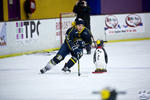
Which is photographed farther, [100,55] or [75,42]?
[75,42]

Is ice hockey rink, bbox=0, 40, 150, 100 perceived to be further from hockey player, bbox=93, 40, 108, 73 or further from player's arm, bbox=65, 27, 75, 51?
player's arm, bbox=65, 27, 75, 51

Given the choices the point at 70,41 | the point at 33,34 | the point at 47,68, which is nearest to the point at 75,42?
the point at 70,41

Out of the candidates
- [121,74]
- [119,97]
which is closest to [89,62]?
[121,74]

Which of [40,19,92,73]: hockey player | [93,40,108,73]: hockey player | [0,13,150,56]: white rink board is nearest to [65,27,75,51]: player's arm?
[40,19,92,73]: hockey player

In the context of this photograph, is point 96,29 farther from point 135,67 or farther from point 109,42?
point 135,67

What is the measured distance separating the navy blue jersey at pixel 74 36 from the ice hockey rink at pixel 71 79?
26.2 inches

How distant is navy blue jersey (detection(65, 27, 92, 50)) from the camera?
9031mm

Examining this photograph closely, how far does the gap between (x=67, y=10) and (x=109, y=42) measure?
157 inches

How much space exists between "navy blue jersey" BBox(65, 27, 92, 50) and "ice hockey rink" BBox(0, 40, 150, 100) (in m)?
0.67

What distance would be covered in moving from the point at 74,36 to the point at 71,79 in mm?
991

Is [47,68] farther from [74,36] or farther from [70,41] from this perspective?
[74,36]

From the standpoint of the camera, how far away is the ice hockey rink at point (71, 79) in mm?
6941

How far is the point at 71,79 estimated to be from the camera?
8555mm

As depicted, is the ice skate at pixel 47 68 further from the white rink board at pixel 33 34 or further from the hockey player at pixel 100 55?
the white rink board at pixel 33 34
